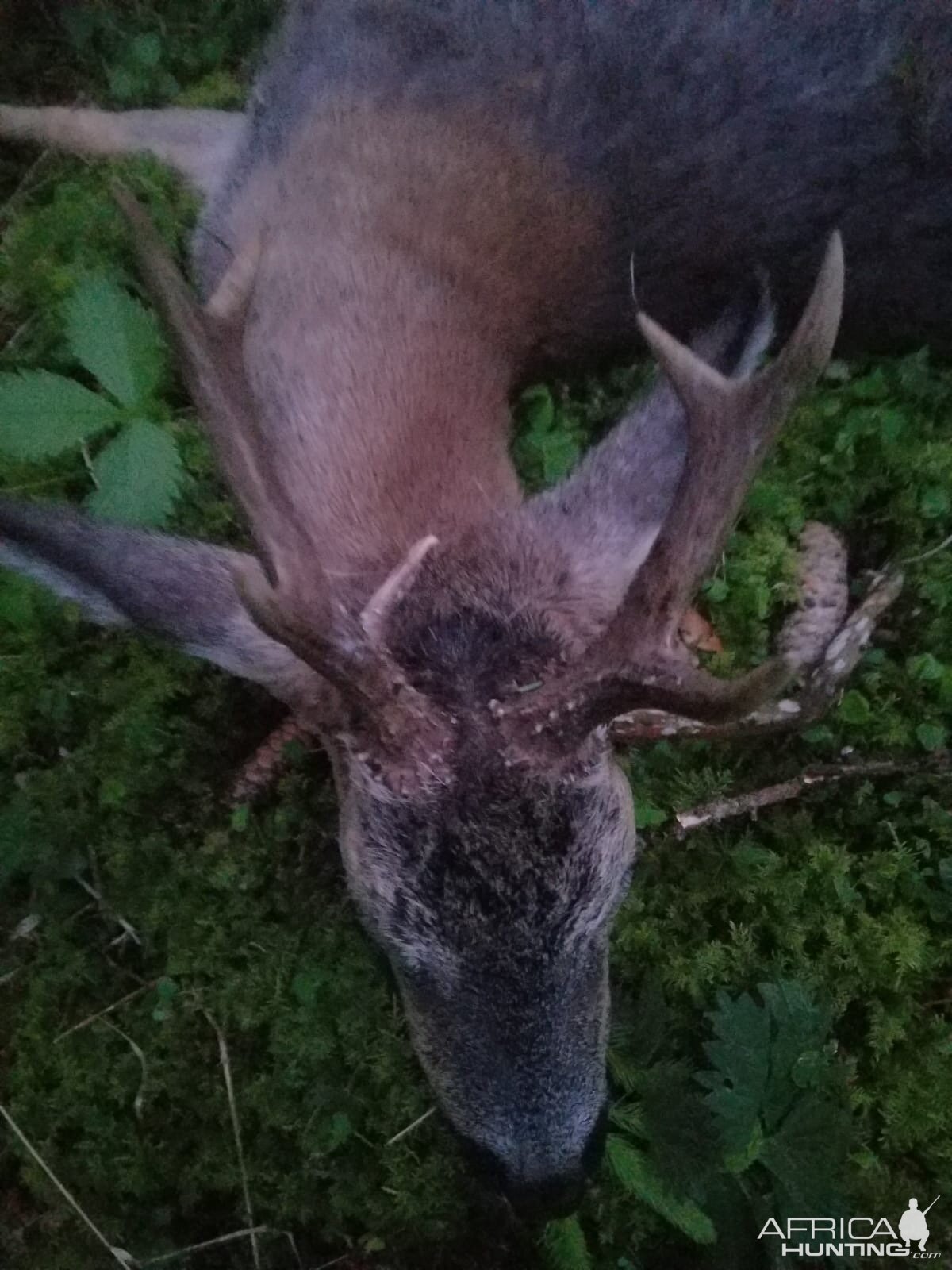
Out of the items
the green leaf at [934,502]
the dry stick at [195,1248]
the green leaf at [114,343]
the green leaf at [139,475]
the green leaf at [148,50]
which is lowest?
the dry stick at [195,1248]

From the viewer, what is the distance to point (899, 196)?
319 cm

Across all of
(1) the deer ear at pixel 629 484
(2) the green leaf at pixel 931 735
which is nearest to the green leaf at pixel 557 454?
(1) the deer ear at pixel 629 484

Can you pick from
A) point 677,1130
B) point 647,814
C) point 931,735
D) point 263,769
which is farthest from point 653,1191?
point 263,769

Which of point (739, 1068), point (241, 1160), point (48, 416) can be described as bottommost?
point (241, 1160)

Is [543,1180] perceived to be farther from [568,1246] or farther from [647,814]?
[647,814]

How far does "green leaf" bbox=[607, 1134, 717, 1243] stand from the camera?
9.89 feet

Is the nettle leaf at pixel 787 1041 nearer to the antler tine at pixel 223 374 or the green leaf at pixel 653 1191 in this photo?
the green leaf at pixel 653 1191

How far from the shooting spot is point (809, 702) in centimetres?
319

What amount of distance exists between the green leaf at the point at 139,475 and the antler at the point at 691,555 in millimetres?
1371

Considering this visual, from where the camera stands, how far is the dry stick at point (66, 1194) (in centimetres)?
335

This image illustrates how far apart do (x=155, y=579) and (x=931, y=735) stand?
216cm

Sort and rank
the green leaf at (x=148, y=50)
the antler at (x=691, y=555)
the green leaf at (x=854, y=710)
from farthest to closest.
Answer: the green leaf at (x=148, y=50)
the green leaf at (x=854, y=710)
the antler at (x=691, y=555)

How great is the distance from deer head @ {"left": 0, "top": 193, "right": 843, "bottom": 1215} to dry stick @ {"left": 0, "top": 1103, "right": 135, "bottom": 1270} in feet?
4.26

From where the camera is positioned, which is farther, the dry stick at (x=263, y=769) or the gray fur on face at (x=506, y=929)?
the dry stick at (x=263, y=769)
